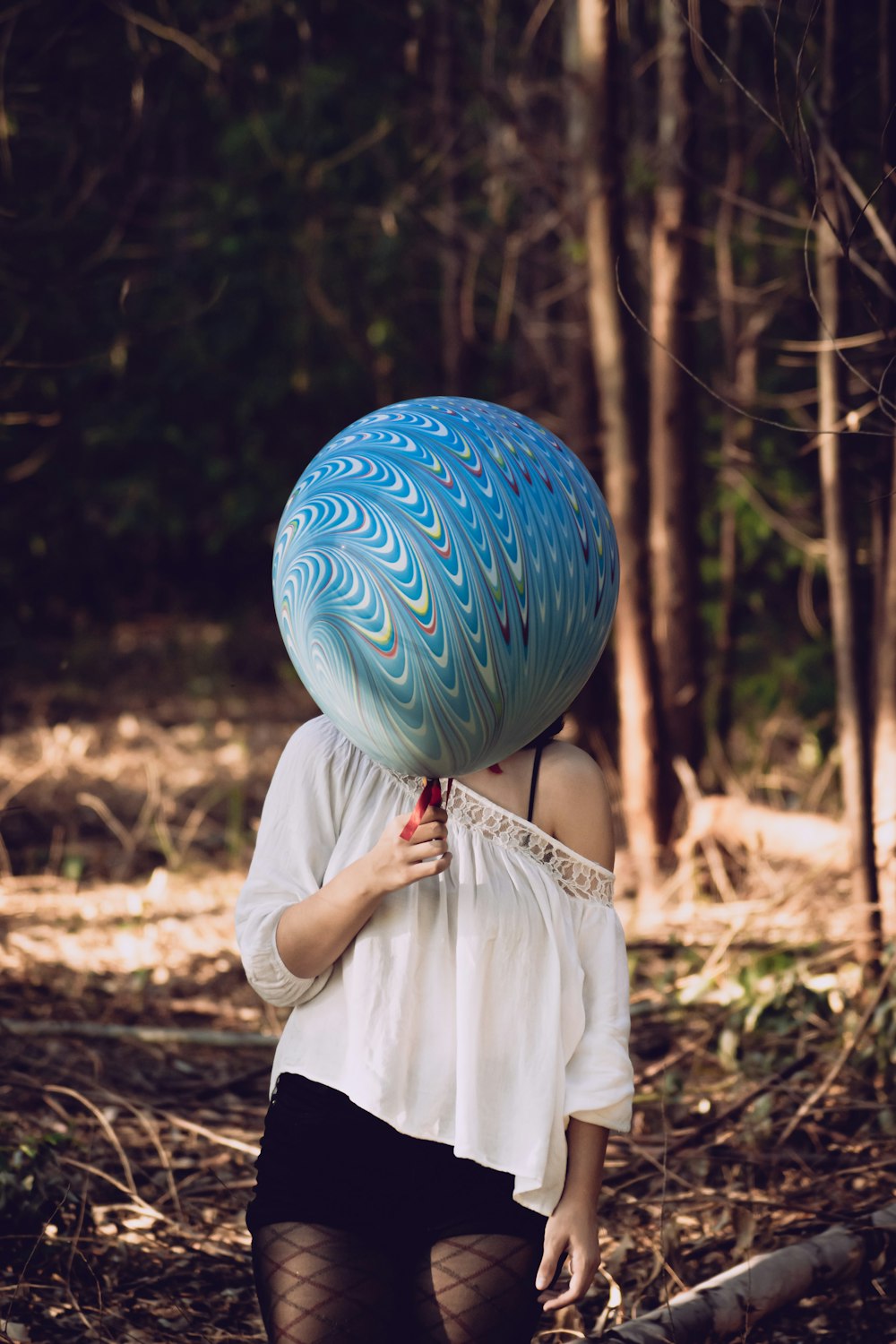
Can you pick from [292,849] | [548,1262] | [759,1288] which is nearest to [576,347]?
[759,1288]

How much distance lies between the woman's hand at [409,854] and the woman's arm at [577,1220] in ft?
1.36

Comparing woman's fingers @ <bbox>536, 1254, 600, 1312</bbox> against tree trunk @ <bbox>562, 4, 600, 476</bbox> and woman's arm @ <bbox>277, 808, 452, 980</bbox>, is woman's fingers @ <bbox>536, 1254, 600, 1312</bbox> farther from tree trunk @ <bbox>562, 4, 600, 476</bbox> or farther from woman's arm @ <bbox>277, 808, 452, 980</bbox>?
tree trunk @ <bbox>562, 4, 600, 476</bbox>

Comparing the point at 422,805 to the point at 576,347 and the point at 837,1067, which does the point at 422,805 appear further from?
the point at 576,347

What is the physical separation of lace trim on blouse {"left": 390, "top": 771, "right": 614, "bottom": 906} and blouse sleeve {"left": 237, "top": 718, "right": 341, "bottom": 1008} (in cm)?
11

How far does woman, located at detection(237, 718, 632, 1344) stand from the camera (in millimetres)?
1753

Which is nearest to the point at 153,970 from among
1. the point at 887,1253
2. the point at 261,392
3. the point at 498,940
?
the point at 887,1253

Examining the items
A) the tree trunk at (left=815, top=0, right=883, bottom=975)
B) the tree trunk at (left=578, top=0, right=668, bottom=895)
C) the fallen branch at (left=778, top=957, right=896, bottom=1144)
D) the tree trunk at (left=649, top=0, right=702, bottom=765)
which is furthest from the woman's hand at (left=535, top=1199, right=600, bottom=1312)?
the tree trunk at (left=649, top=0, right=702, bottom=765)

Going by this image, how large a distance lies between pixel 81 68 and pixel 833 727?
4311mm

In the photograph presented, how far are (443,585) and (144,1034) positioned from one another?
268cm

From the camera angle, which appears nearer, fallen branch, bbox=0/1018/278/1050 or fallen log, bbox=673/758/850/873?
fallen branch, bbox=0/1018/278/1050

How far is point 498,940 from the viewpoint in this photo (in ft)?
5.87

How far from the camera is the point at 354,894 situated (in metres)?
1.71

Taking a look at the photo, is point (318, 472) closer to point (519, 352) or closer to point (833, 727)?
point (833, 727)

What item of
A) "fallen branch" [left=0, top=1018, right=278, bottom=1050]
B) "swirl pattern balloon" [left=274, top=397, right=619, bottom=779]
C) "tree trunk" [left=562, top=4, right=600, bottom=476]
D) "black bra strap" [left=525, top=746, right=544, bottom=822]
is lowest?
"fallen branch" [left=0, top=1018, right=278, bottom=1050]
